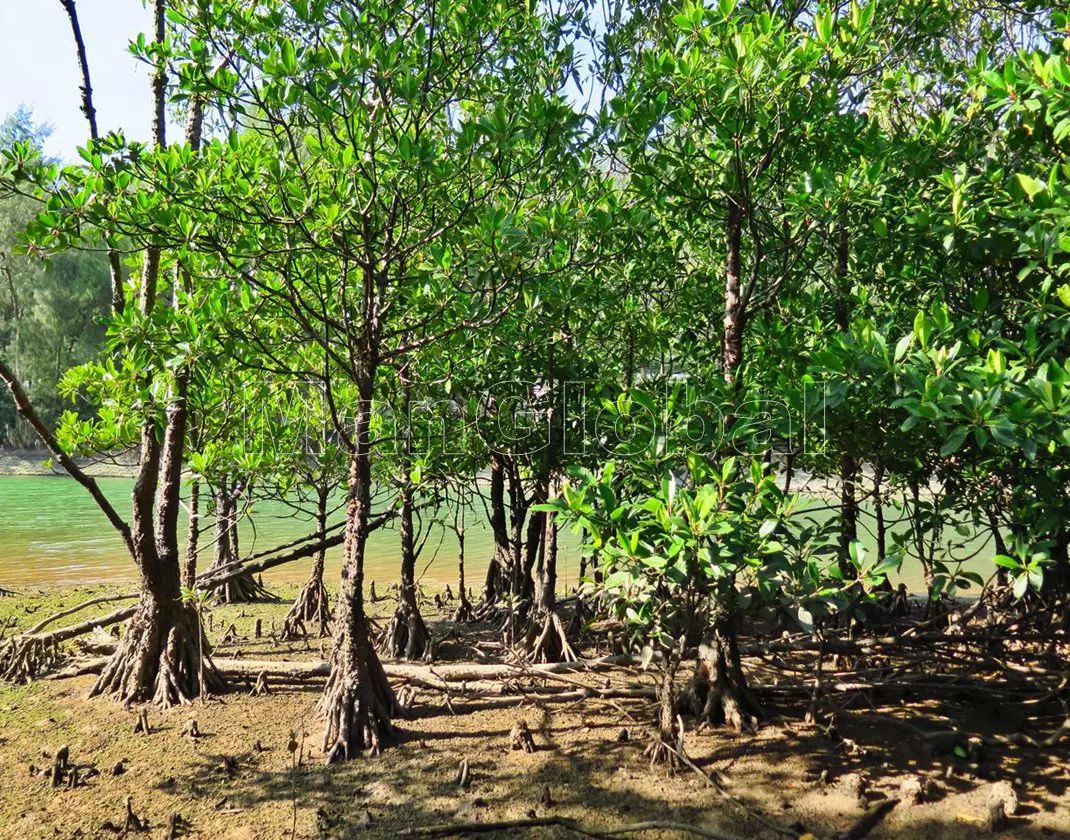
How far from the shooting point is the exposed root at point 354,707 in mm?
4633

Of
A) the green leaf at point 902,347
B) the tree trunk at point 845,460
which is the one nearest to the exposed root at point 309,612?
the tree trunk at point 845,460

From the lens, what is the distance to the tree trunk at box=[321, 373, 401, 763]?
4.68 m

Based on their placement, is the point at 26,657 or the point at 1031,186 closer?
the point at 1031,186

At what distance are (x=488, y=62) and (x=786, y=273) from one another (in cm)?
226

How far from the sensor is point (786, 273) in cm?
476

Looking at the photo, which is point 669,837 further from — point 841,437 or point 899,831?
point 841,437

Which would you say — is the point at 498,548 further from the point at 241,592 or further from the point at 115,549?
the point at 115,549

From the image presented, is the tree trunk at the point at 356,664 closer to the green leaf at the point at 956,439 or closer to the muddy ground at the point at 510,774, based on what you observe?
the muddy ground at the point at 510,774

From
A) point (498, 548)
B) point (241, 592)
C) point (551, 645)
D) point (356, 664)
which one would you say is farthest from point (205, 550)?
point (356, 664)

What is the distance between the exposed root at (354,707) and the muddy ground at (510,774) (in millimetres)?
121

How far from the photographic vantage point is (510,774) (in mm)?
4402

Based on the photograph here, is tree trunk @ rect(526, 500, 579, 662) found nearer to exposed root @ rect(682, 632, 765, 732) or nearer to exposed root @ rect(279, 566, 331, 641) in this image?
exposed root @ rect(682, 632, 765, 732)

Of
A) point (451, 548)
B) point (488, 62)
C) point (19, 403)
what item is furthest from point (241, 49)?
point (451, 548)

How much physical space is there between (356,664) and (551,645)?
79.3 inches
